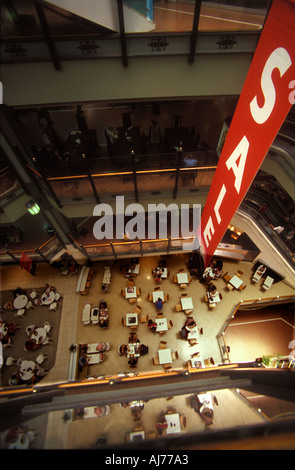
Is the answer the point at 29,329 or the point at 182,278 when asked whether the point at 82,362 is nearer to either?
the point at 29,329

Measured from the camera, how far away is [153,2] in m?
5.35

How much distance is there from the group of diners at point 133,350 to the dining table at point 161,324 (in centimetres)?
113

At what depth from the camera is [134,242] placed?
1188 cm

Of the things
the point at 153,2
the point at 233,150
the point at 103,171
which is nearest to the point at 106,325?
the point at 103,171

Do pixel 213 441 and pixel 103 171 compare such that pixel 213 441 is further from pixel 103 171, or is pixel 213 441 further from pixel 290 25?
pixel 103 171

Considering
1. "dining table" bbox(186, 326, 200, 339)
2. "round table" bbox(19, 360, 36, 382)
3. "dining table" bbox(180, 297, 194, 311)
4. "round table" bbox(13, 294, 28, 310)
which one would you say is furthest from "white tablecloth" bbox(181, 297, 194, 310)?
"round table" bbox(13, 294, 28, 310)

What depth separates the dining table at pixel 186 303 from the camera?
13164 millimetres

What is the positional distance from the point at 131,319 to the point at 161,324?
5.19ft

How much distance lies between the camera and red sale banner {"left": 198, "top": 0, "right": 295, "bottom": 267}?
11.2 feet

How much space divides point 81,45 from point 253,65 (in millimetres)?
4259

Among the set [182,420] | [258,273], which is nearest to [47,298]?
[182,420]

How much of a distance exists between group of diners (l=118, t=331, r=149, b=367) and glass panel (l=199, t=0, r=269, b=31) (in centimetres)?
1226

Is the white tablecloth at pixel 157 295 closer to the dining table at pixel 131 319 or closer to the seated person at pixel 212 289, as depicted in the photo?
the dining table at pixel 131 319

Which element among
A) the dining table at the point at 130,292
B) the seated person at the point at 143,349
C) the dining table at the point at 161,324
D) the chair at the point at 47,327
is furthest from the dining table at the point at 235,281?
the chair at the point at 47,327
